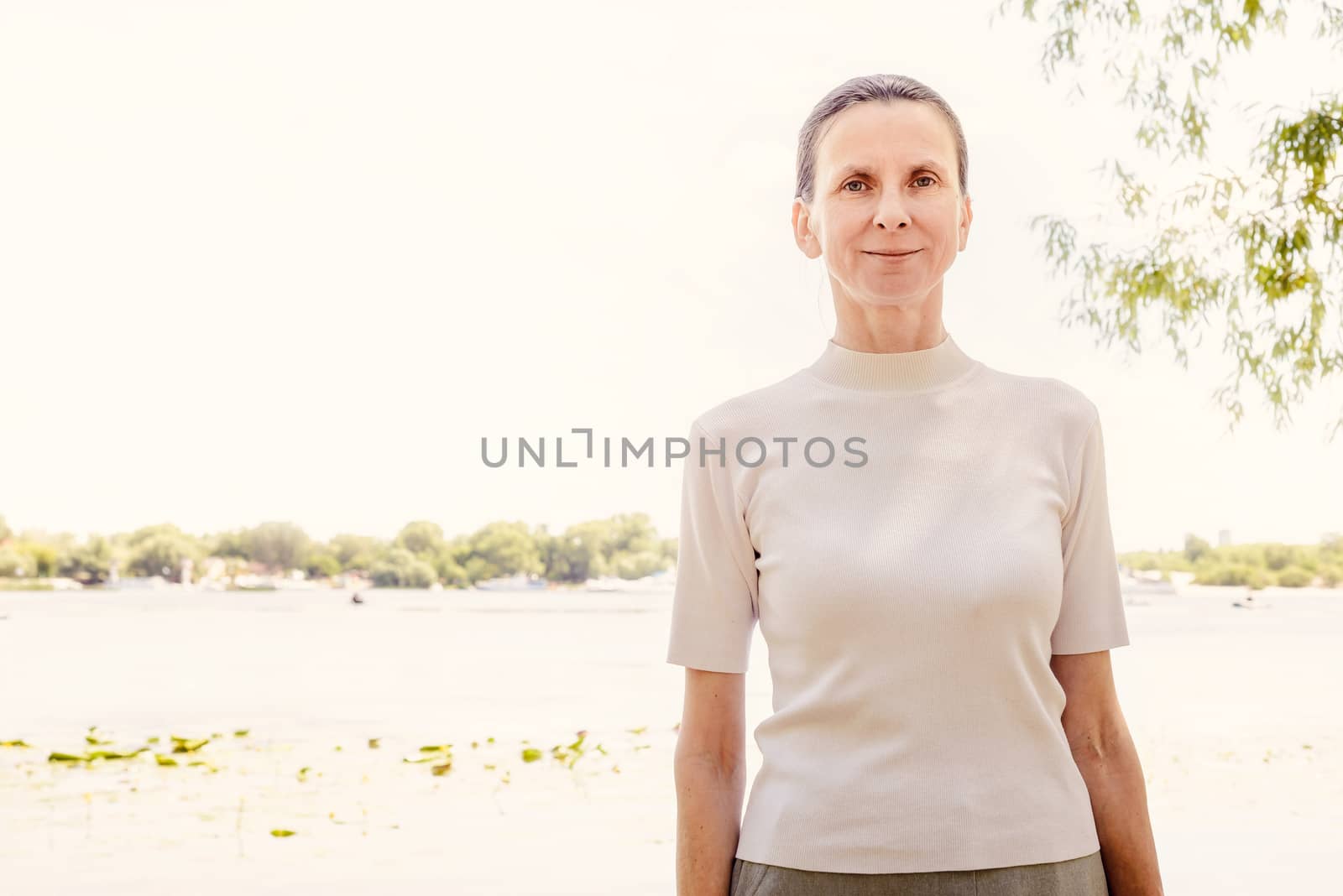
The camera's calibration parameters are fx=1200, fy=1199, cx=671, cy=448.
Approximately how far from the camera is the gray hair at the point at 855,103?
0.79 meters

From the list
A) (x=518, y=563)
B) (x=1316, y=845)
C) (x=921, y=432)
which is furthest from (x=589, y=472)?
(x=921, y=432)

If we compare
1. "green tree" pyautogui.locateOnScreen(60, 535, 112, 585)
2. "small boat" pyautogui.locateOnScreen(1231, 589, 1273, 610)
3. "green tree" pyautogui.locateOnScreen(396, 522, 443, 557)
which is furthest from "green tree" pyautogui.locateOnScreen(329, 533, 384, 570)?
"small boat" pyautogui.locateOnScreen(1231, 589, 1273, 610)

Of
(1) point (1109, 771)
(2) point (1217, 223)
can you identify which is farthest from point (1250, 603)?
(1) point (1109, 771)

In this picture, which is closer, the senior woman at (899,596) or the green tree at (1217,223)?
the senior woman at (899,596)

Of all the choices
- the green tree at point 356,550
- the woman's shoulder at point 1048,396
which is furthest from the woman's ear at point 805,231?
the green tree at point 356,550

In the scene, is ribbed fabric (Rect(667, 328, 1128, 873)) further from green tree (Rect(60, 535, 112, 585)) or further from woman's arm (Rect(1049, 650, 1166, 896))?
green tree (Rect(60, 535, 112, 585))

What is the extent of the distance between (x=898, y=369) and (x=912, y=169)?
0.13m

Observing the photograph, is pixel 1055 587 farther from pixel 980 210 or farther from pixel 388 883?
pixel 980 210

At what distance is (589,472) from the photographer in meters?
8.62

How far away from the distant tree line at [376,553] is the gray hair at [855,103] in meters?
6.28

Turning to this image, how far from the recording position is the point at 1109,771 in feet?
2.52

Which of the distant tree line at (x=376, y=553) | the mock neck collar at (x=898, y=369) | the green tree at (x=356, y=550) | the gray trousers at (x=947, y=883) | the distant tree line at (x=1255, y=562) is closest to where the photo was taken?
the gray trousers at (x=947, y=883)

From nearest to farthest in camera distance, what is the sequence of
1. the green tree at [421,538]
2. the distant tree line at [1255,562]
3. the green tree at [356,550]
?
the distant tree line at [1255,562], the green tree at [421,538], the green tree at [356,550]

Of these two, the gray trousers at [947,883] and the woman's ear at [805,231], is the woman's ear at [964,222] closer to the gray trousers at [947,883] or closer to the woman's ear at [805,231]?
the woman's ear at [805,231]
